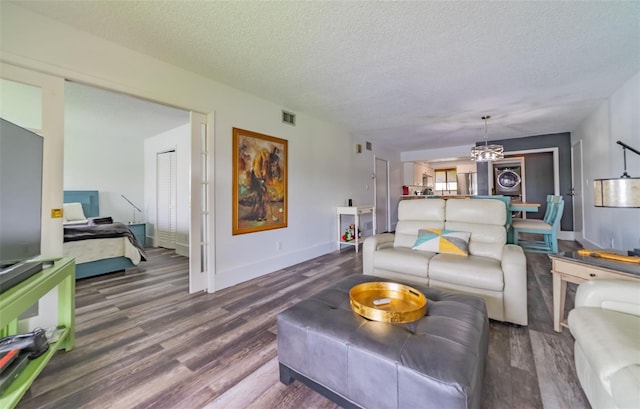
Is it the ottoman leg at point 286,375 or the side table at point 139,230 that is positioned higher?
the side table at point 139,230

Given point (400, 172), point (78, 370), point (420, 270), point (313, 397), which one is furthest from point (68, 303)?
point (400, 172)

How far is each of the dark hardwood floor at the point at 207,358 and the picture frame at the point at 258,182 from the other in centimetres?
99

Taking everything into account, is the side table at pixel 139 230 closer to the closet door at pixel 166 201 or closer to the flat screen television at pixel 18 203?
the closet door at pixel 166 201

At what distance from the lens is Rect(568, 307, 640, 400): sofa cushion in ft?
3.15

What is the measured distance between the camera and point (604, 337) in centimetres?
109

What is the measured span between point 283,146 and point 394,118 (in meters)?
2.07

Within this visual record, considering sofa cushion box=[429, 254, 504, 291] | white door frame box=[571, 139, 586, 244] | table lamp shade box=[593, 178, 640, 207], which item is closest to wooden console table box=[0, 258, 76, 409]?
sofa cushion box=[429, 254, 504, 291]

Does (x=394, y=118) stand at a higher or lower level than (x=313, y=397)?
higher

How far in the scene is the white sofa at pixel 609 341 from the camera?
914mm

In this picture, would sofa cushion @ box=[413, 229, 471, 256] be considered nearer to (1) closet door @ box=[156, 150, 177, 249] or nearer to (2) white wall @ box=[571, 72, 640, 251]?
(2) white wall @ box=[571, 72, 640, 251]

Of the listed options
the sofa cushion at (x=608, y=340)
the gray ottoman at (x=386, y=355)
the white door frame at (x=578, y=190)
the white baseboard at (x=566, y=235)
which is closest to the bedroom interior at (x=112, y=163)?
the gray ottoman at (x=386, y=355)

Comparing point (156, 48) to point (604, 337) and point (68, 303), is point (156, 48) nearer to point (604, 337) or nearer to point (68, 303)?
point (68, 303)

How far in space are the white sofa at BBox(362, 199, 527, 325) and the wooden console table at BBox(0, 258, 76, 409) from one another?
2.47 metres

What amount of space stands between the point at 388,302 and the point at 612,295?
1.16 meters
